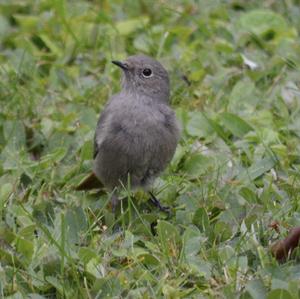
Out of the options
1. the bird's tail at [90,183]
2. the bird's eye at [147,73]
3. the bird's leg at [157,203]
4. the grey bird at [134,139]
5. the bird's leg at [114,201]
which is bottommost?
the bird's tail at [90,183]

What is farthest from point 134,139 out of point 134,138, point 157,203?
point 157,203

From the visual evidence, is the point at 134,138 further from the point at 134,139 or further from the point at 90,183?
the point at 90,183

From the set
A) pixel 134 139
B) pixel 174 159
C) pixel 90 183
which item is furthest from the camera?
pixel 174 159

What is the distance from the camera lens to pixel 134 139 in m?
5.93

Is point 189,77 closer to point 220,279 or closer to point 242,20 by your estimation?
point 242,20

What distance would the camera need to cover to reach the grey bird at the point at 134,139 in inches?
234

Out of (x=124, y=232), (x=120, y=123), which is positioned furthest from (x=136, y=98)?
(x=124, y=232)

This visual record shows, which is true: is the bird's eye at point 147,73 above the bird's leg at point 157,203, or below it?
above

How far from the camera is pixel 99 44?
835 cm

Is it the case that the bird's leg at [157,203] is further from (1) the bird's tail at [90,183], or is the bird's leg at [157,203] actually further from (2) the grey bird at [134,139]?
(1) the bird's tail at [90,183]

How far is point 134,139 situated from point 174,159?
74 cm

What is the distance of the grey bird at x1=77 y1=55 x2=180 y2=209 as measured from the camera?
5.95 meters

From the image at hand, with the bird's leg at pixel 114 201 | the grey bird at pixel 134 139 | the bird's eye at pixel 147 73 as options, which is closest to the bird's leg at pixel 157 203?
the grey bird at pixel 134 139

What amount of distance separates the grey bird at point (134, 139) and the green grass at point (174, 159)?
0.59 feet
